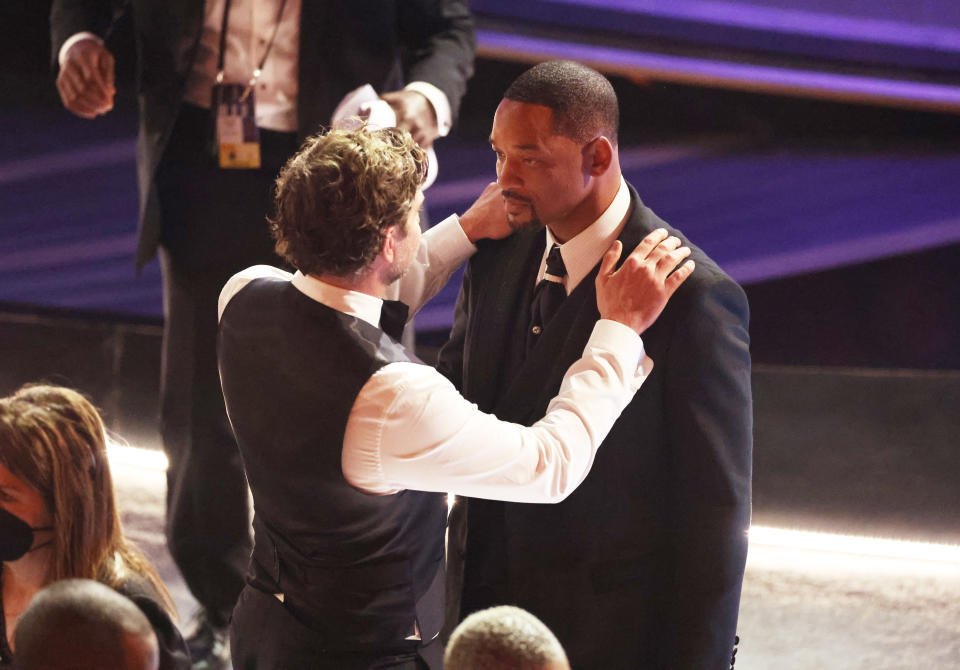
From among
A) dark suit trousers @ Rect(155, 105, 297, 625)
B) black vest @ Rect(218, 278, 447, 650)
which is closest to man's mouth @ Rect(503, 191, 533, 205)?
black vest @ Rect(218, 278, 447, 650)

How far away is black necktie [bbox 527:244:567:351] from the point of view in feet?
6.57

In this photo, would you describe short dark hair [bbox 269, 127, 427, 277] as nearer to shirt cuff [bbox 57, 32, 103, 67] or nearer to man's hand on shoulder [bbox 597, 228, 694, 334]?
man's hand on shoulder [bbox 597, 228, 694, 334]

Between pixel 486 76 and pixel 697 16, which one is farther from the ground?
pixel 697 16

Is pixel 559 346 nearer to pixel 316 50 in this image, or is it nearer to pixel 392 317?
pixel 392 317

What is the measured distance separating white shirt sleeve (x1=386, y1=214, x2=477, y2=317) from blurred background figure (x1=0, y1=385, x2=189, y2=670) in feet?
2.02

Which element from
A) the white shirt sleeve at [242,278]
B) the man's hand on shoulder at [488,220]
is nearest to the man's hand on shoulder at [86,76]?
the white shirt sleeve at [242,278]

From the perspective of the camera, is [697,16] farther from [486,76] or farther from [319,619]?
[319,619]

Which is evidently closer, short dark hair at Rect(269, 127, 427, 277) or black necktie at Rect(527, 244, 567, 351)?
short dark hair at Rect(269, 127, 427, 277)

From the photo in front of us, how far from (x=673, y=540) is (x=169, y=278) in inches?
57.9

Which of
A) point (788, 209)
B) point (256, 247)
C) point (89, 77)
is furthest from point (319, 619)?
point (788, 209)

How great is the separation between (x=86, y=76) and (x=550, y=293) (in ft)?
4.37

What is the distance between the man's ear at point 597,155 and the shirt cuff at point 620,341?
0.26m

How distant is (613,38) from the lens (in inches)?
241

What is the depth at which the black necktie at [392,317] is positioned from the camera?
194 cm
